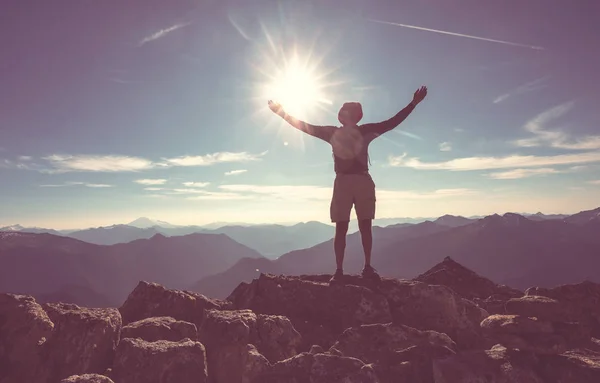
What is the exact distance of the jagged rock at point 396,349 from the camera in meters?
5.55

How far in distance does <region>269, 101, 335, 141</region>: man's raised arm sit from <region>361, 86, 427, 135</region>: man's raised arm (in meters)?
1.06

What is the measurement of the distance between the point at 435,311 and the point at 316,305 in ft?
9.23

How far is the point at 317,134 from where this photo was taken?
29.4ft

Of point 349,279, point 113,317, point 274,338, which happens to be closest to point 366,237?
point 349,279

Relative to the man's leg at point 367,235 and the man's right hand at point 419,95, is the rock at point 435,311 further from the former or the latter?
the man's right hand at point 419,95

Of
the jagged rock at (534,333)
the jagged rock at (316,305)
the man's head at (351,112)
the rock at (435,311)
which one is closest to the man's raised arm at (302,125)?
the man's head at (351,112)

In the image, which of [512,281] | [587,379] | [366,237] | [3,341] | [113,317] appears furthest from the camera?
[512,281]

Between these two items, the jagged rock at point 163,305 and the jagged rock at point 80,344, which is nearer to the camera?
the jagged rock at point 80,344

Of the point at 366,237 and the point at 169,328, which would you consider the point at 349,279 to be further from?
the point at 169,328

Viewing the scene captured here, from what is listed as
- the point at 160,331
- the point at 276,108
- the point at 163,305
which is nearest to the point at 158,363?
the point at 160,331

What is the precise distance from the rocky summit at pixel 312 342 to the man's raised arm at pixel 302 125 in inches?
159

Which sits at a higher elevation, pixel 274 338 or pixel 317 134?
pixel 317 134

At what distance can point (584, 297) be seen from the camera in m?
10.5

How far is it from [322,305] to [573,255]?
248m
